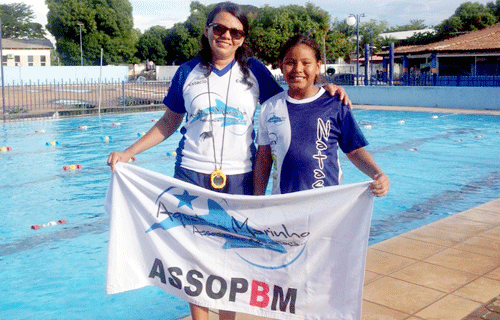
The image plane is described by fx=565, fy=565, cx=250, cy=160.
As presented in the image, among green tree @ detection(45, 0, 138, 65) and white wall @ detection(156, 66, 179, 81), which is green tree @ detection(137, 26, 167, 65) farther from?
white wall @ detection(156, 66, 179, 81)

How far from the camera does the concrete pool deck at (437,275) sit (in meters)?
3.48

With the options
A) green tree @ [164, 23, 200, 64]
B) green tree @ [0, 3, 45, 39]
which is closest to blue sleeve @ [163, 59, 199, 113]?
green tree @ [164, 23, 200, 64]

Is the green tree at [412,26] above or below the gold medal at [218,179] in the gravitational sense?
above

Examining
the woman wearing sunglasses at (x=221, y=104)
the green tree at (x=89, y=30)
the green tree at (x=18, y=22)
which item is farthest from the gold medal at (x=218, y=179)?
the green tree at (x=18, y=22)

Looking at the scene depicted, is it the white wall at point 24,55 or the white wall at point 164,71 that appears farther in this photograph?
the white wall at point 164,71

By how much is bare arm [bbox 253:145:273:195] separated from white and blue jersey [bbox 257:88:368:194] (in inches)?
2.1

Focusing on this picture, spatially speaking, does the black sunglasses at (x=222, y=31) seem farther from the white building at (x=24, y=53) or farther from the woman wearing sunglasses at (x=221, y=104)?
the white building at (x=24, y=53)

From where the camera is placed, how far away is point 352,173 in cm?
1036

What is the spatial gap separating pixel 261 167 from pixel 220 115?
0.33 m

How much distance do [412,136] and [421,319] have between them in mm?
12520

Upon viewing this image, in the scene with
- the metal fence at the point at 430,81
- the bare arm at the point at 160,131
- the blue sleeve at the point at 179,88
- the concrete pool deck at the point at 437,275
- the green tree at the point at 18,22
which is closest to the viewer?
the blue sleeve at the point at 179,88

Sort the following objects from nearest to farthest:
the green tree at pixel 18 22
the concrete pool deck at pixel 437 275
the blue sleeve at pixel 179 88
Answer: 1. the blue sleeve at pixel 179 88
2. the concrete pool deck at pixel 437 275
3. the green tree at pixel 18 22

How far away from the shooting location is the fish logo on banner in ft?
8.95

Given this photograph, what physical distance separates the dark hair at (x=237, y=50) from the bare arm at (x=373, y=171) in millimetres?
646
